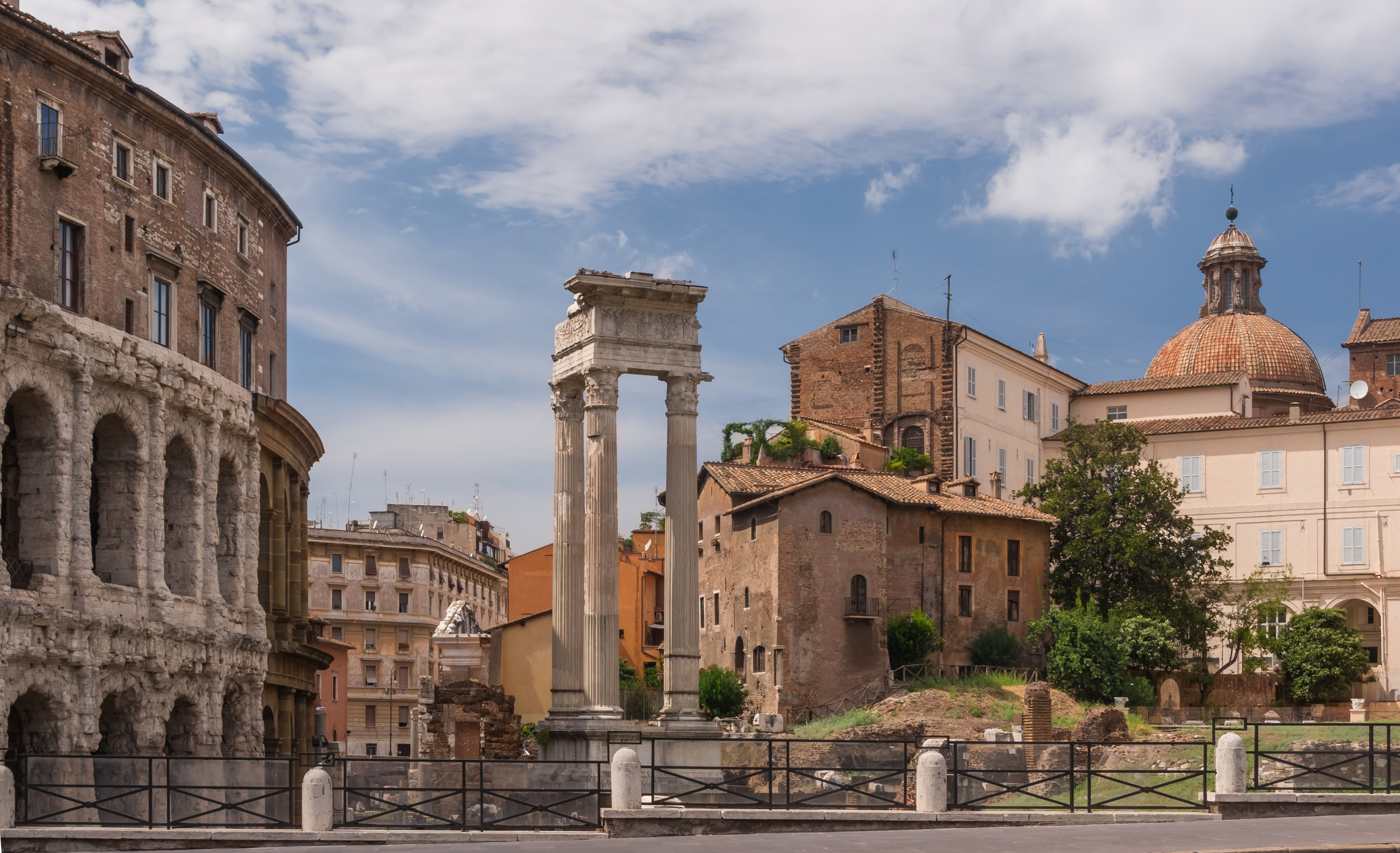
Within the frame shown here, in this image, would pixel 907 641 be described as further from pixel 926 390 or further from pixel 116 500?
pixel 116 500

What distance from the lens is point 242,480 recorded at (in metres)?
40.2

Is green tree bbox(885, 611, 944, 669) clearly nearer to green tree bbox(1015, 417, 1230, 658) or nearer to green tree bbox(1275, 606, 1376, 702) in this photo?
green tree bbox(1015, 417, 1230, 658)

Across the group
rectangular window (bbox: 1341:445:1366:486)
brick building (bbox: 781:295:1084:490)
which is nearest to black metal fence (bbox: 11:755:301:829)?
brick building (bbox: 781:295:1084:490)

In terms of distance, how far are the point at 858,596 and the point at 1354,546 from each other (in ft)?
69.5

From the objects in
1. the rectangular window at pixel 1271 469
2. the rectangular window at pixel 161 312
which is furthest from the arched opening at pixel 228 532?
the rectangular window at pixel 1271 469

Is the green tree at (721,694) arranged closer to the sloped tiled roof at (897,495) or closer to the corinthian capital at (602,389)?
the sloped tiled roof at (897,495)

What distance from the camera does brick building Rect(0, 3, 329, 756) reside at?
31469 millimetres

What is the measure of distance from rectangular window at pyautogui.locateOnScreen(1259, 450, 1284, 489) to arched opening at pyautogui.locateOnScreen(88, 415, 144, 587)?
49.3 meters

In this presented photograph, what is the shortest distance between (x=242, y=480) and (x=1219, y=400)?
49433 millimetres

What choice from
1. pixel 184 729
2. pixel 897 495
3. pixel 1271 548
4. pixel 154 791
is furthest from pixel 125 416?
pixel 1271 548

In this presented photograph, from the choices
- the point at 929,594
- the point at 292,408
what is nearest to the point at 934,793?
the point at 292,408

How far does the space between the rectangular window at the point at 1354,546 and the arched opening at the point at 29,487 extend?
172ft

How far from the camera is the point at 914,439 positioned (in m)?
72.5

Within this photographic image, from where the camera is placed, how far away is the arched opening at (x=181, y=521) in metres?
37.0
